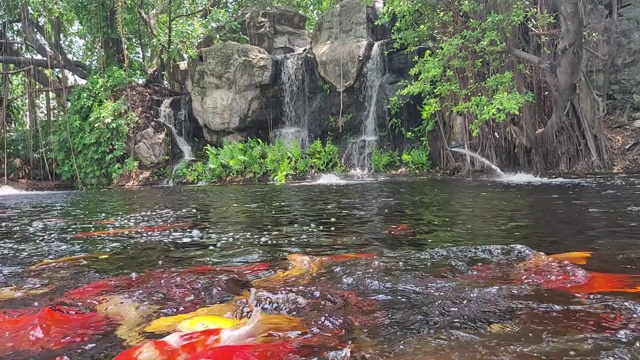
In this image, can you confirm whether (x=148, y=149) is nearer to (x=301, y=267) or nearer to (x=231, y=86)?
(x=231, y=86)

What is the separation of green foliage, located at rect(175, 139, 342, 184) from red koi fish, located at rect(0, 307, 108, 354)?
1132 cm

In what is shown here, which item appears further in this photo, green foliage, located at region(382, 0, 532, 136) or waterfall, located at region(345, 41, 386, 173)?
waterfall, located at region(345, 41, 386, 173)

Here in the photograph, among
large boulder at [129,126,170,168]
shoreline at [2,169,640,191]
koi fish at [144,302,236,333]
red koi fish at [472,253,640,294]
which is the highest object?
large boulder at [129,126,170,168]

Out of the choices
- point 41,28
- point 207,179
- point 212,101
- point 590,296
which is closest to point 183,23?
point 212,101

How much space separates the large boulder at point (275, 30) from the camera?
17172 mm

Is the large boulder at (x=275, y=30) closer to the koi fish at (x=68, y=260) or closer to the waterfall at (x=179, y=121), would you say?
the waterfall at (x=179, y=121)

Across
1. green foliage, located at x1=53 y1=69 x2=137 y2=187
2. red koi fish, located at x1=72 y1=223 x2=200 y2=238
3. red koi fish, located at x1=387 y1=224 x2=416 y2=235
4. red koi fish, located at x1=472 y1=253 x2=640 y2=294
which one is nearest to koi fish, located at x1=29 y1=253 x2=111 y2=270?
red koi fish, located at x1=72 y1=223 x2=200 y2=238

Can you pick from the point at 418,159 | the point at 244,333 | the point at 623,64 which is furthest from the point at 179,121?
the point at 244,333

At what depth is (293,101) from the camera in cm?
1529

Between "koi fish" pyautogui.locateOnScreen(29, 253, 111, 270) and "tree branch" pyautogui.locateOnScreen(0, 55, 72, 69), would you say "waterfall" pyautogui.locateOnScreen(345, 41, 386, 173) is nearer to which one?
"tree branch" pyautogui.locateOnScreen(0, 55, 72, 69)

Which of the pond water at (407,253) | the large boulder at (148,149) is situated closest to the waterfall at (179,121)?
the large boulder at (148,149)

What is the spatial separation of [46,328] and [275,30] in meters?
16.7

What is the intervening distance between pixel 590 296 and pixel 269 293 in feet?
4.99

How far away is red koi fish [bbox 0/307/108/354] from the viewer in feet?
5.87
